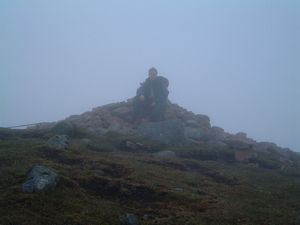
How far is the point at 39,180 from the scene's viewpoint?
490 inches

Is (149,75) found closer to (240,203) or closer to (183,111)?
(183,111)

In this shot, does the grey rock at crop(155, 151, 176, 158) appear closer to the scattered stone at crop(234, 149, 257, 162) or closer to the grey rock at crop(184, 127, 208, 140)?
the scattered stone at crop(234, 149, 257, 162)

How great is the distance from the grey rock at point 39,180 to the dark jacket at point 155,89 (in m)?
20.6

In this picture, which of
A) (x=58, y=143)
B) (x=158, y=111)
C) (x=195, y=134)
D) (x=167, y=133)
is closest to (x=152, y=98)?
(x=158, y=111)

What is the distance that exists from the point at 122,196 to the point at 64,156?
558 cm

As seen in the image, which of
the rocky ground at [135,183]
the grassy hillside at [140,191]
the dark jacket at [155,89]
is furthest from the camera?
the dark jacket at [155,89]

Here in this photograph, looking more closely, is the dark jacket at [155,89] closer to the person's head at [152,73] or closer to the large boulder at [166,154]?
the person's head at [152,73]

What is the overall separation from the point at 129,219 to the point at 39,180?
3.63m

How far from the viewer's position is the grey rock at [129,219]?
1066 cm

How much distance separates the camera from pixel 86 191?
13367mm

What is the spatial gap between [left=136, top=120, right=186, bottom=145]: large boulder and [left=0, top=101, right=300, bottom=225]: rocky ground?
1.50m

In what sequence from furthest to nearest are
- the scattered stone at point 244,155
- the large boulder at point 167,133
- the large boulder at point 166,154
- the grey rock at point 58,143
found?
the large boulder at point 167,133 < the scattered stone at point 244,155 < the large boulder at point 166,154 < the grey rock at point 58,143

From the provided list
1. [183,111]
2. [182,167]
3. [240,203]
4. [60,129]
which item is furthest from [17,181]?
[183,111]

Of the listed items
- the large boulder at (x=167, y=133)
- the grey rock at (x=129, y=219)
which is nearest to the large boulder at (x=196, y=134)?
the large boulder at (x=167, y=133)
